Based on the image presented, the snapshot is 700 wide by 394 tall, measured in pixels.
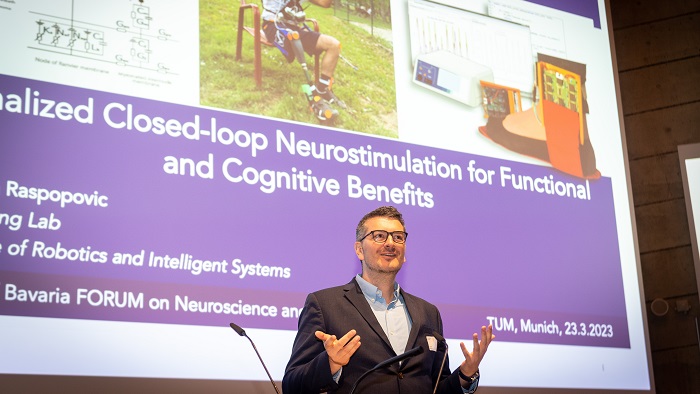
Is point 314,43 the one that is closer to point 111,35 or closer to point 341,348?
point 111,35

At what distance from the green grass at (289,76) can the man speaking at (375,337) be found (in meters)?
1.09

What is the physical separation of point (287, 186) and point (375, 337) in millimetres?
1170

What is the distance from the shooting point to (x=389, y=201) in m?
4.01

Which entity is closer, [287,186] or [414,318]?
[414,318]

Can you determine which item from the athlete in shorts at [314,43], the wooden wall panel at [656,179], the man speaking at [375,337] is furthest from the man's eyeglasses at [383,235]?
the wooden wall panel at [656,179]

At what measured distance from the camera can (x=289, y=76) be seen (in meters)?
3.90

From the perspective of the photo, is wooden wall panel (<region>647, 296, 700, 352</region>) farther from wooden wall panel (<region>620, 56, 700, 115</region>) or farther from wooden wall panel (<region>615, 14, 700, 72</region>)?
wooden wall panel (<region>615, 14, 700, 72</region>)

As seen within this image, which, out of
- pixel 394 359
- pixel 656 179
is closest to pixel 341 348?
pixel 394 359

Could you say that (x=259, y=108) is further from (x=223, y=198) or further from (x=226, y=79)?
(x=223, y=198)

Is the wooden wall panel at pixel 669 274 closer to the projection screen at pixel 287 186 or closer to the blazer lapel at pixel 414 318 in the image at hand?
the projection screen at pixel 287 186

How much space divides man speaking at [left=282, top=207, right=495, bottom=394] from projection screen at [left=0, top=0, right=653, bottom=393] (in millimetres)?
762

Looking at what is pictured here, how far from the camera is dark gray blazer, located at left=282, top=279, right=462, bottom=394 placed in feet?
8.40

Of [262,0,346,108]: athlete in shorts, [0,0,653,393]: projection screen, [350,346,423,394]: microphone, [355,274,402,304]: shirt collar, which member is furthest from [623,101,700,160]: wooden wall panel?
[350,346,423,394]: microphone

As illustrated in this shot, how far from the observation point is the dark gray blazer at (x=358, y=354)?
2.56 meters
